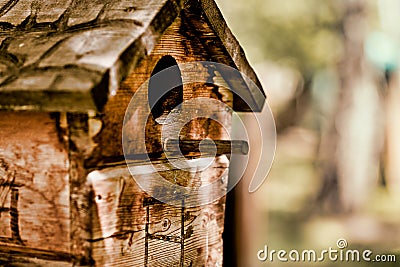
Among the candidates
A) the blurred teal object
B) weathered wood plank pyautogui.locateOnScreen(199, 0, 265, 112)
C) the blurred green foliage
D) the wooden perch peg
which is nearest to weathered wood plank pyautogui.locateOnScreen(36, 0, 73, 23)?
weathered wood plank pyautogui.locateOnScreen(199, 0, 265, 112)

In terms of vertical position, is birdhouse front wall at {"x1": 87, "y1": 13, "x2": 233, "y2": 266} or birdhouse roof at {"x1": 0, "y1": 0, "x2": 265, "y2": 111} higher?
birdhouse roof at {"x1": 0, "y1": 0, "x2": 265, "y2": 111}

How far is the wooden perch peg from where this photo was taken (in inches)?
106

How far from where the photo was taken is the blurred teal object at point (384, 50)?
14562mm

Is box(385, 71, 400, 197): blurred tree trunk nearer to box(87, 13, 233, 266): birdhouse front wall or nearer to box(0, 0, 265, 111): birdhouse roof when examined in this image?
box(87, 13, 233, 266): birdhouse front wall

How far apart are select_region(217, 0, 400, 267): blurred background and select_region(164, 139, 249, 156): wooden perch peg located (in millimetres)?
5594

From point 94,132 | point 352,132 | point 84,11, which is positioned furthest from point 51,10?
point 352,132

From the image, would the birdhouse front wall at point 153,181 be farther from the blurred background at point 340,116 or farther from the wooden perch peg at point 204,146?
the blurred background at point 340,116

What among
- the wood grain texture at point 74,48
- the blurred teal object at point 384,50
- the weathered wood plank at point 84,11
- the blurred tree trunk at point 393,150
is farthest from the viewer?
the blurred tree trunk at point 393,150

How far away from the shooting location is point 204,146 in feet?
9.06

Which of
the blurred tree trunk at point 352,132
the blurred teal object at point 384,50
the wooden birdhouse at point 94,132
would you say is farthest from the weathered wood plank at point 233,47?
the blurred teal object at point 384,50

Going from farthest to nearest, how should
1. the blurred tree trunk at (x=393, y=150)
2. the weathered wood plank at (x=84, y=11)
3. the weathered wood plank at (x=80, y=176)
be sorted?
1. the blurred tree trunk at (x=393, y=150)
2. the weathered wood plank at (x=84, y=11)
3. the weathered wood plank at (x=80, y=176)

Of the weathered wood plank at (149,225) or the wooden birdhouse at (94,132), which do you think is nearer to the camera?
the wooden birdhouse at (94,132)

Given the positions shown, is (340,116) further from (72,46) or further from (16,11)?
(72,46)

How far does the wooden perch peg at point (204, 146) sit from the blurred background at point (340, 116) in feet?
18.4
